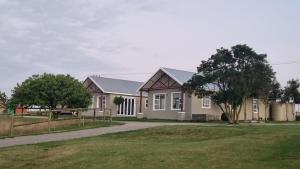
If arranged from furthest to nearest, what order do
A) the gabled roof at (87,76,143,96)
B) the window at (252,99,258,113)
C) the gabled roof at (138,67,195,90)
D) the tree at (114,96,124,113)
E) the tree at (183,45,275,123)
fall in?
1. the gabled roof at (87,76,143,96)
2. the tree at (114,96,124,113)
3. the window at (252,99,258,113)
4. the gabled roof at (138,67,195,90)
5. the tree at (183,45,275,123)

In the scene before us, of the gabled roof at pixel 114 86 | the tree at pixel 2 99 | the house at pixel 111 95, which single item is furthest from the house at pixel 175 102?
the tree at pixel 2 99

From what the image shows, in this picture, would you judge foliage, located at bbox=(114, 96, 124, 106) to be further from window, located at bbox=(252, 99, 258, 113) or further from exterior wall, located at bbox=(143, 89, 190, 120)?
window, located at bbox=(252, 99, 258, 113)

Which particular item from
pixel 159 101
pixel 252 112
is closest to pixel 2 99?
pixel 159 101

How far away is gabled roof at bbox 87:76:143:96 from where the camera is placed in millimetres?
54219

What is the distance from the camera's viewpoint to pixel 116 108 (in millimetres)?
54469

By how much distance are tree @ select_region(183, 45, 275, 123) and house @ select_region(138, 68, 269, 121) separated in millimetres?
4805

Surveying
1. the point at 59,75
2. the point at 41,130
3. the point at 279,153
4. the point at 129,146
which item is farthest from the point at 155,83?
the point at 279,153

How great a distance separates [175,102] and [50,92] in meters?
12.6

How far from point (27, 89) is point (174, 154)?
24334 mm

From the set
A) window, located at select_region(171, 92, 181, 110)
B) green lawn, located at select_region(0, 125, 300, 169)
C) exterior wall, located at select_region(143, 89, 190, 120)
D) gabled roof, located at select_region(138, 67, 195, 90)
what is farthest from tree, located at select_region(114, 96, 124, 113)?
green lawn, located at select_region(0, 125, 300, 169)

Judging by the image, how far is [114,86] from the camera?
5594cm

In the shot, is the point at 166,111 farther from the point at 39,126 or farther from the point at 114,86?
the point at 39,126

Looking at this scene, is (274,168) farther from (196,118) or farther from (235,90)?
(196,118)

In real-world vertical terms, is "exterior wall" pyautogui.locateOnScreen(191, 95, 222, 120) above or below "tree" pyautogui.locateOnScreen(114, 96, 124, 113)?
below
